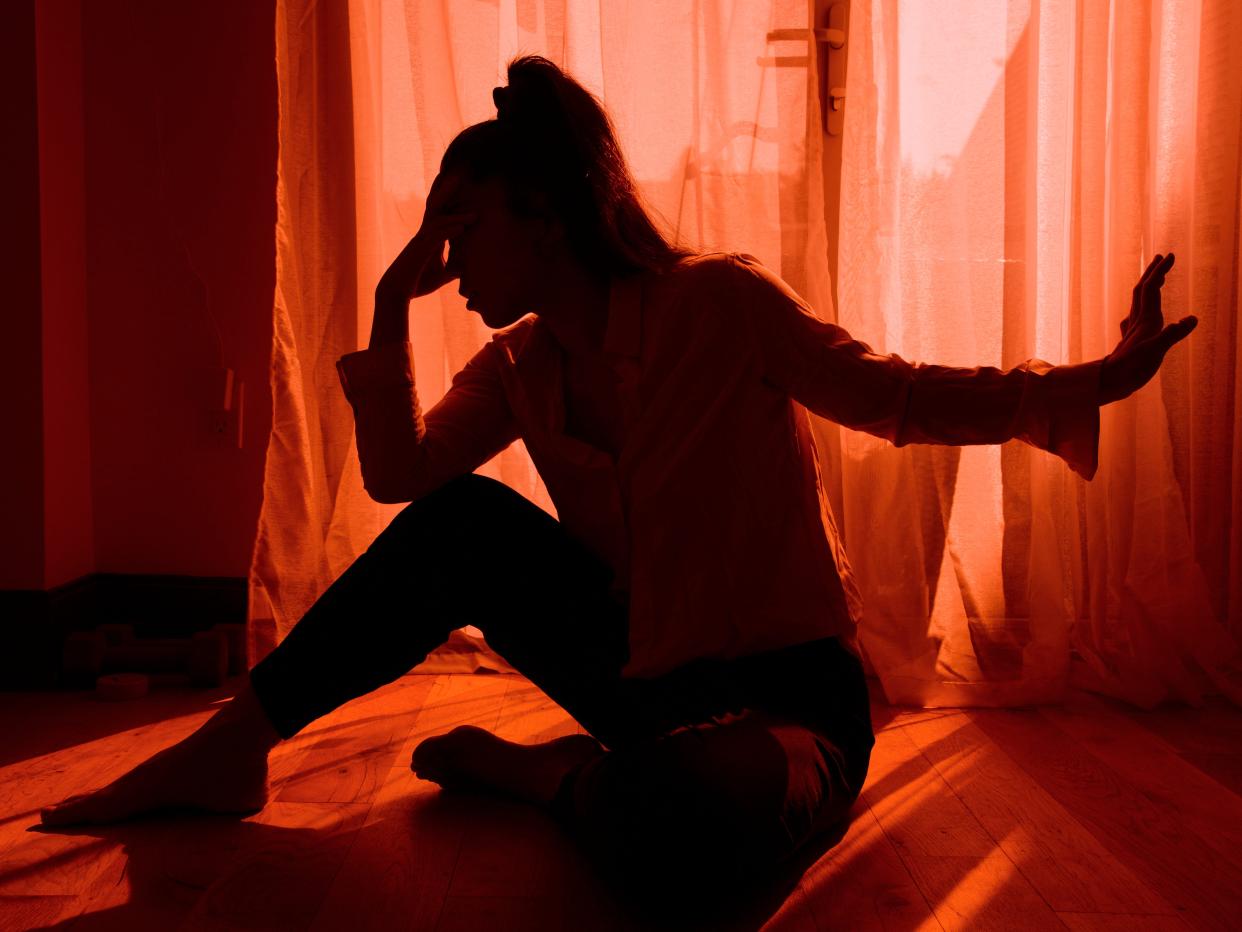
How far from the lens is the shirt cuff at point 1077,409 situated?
1171 mm

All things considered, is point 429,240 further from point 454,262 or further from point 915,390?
point 915,390

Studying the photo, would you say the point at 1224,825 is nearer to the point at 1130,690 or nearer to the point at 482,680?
the point at 1130,690

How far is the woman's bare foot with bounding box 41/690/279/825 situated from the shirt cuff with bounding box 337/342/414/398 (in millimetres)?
386

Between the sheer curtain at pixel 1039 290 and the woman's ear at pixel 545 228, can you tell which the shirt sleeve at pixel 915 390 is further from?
the sheer curtain at pixel 1039 290

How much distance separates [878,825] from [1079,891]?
0.83 feet

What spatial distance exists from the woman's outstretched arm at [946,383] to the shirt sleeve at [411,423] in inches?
14.6

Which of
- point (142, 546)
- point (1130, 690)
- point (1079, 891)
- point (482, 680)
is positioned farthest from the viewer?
point (142, 546)

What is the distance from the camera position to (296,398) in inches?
75.5

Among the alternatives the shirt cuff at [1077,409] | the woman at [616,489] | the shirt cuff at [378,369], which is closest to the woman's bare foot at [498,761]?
the woman at [616,489]

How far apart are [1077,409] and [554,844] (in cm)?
75

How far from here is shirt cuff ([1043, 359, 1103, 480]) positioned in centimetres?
117

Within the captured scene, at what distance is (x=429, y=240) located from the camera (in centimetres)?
129

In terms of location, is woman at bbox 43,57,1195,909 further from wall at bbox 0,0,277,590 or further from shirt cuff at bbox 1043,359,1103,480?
wall at bbox 0,0,277,590

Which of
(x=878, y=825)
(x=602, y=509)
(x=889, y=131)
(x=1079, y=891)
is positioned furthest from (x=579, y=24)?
(x=1079, y=891)
